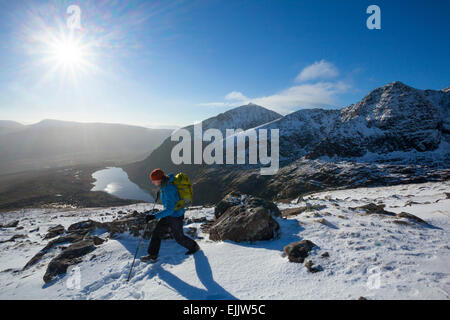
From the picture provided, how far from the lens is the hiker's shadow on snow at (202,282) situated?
4.19 metres

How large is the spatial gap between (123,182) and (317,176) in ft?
290

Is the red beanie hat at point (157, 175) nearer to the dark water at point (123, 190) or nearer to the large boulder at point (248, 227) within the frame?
the large boulder at point (248, 227)

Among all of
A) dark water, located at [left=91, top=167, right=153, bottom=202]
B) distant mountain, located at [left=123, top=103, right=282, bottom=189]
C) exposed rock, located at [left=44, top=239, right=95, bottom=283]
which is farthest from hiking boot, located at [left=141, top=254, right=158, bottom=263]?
distant mountain, located at [left=123, top=103, right=282, bottom=189]

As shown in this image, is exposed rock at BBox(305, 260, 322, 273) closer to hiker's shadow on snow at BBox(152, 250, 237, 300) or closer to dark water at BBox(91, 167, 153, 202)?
hiker's shadow on snow at BBox(152, 250, 237, 300)

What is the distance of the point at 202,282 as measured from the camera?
4.74 meters

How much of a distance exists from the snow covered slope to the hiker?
15.4 inches

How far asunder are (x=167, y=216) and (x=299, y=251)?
388cm

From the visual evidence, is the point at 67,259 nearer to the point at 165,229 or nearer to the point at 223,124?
the point at 165,229

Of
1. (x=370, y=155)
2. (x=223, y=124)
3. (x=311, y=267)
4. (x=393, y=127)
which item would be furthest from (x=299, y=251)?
(x=223, y=124)

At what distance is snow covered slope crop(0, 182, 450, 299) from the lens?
3.78 meters

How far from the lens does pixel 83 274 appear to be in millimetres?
5863

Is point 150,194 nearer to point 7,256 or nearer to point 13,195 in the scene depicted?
point 13,195
